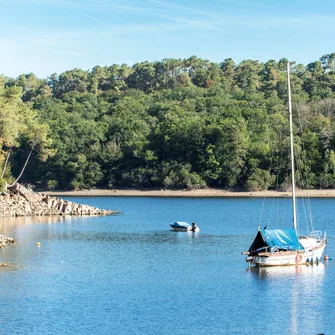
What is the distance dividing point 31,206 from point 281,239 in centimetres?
4730

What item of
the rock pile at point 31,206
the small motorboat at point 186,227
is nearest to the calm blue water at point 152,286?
the small motorboat at point 186,227

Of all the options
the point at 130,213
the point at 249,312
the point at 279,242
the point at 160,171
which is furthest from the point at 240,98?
the point at 249,312

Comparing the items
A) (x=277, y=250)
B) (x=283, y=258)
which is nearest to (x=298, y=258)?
(x=283, y=258)

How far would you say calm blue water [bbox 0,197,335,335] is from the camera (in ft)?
118

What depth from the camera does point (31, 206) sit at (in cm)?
9044

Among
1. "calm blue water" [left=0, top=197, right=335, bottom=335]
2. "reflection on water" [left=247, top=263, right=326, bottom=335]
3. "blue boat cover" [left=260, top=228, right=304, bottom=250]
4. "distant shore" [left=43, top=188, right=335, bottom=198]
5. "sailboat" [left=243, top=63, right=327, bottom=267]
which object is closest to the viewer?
"calm blue water" [left=0, top=197, right=335, bottom=335]

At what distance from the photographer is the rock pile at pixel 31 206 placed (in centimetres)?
8856

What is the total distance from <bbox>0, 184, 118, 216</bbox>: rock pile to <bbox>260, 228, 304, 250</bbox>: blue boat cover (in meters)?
45.2

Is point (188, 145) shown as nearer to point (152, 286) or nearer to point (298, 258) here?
point (298, 258)

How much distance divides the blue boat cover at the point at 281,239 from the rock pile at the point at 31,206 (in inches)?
1781

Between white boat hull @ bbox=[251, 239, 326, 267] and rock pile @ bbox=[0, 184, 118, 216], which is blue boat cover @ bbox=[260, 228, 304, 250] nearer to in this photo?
white boat hull @ bbox=[251, 239, 326, 267]

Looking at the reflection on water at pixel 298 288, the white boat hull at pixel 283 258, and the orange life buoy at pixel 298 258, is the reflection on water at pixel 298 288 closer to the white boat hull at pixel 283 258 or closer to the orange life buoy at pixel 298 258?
the white boat hull at pixel 283 258

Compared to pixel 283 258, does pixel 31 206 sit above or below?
above

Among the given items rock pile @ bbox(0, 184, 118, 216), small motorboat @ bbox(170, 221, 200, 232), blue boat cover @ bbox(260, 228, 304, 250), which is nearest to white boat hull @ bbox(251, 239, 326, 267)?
blue boat cover @ bbox(260, 228, 304, 250)
